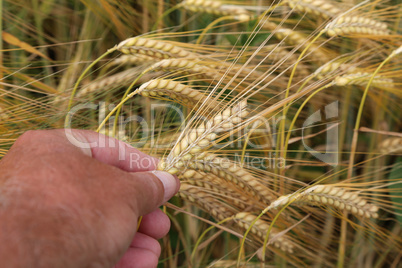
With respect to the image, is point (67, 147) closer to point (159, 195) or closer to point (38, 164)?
point (38, 164)

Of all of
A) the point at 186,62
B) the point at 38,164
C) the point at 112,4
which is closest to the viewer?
the point at 38,164

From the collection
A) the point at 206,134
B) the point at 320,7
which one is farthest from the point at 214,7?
the point at 206,134

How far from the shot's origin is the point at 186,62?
0.78 metres

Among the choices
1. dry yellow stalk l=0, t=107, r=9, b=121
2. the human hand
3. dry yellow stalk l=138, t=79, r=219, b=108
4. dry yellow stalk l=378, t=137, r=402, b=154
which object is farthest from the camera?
dry yellow stalk l=378, t=137, r=402, b=154

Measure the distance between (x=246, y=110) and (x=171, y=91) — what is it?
0.52 ft

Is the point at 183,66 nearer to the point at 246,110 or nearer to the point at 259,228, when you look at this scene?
the point at 246,110

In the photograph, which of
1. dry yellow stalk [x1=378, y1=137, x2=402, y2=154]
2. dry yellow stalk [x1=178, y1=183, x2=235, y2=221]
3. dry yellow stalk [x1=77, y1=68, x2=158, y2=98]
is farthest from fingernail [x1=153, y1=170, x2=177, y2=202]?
dry yellow stalk [x1=378, y1=137, x2=402, y2=154]

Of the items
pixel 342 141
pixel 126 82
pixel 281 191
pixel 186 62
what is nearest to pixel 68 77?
pixel 126 82

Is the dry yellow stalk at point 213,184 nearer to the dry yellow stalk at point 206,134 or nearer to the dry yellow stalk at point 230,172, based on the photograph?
the dry yellow stalk at point 230,172

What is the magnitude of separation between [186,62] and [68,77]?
43 cm

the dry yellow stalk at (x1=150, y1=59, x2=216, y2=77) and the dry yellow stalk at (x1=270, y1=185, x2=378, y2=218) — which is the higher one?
the dry yellow stalk at (x1=150, y1=59, x2=216, y2=77)

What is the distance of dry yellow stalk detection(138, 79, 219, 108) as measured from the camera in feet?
2.30

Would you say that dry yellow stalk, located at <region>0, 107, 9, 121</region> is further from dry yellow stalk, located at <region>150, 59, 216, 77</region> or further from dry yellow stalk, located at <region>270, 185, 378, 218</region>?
dry yellow stalk, located at <region>270, 185, 378, 218</region>

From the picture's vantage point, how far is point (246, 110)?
67 centimetres
